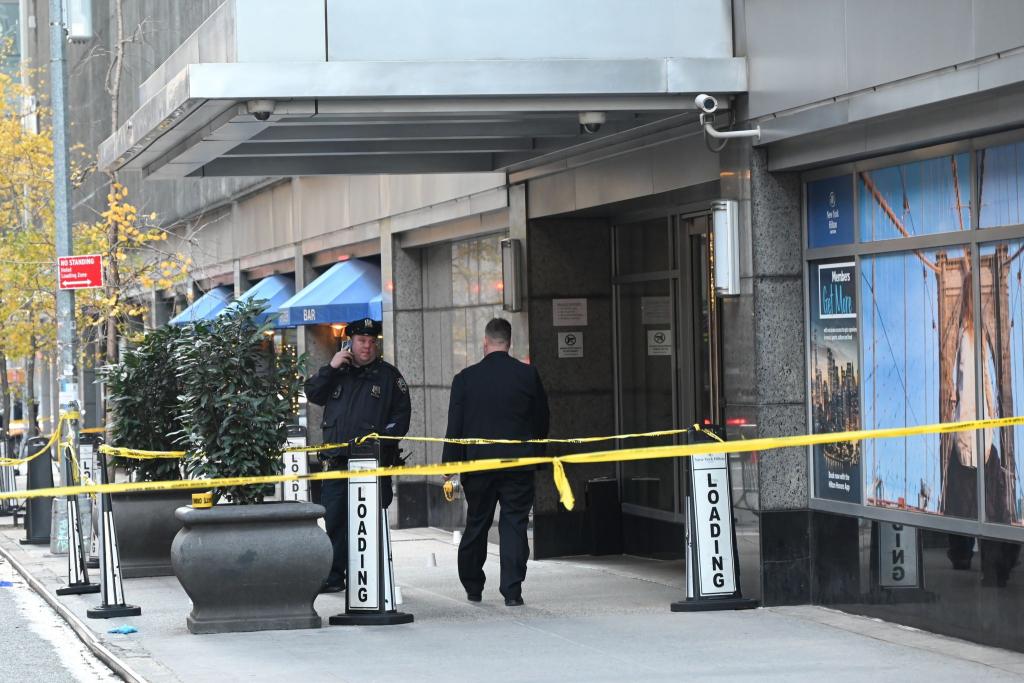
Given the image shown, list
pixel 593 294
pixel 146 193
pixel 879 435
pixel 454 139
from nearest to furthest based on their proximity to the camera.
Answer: pixel 879 435 < pixel 454 139 < pixel 593 294 < pixel 146 193

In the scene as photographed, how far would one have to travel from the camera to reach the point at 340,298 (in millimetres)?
18891

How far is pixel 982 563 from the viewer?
899 cm

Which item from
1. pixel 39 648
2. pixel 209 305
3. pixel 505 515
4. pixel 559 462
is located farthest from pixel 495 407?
pixel 209 305

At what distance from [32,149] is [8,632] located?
14844 millimetres

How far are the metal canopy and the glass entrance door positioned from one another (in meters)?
2.12

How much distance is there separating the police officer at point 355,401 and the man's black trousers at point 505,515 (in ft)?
2.62

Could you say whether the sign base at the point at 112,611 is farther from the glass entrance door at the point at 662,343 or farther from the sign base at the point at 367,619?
the glass entrance door at the point at 662,343

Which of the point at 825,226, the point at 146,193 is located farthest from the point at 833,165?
the point at 146,193

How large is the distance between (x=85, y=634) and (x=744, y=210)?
501 centimetres

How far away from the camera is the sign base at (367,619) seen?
10.4m

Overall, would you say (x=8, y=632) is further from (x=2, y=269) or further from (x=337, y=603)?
(x=2, y=269)

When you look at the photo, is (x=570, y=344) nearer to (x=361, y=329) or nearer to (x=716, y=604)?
(x=361, y=329)

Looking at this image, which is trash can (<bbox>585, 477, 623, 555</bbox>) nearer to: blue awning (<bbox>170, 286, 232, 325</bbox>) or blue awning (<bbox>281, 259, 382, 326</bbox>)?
blue awning (<bbox>281, 259, 382, 326</bbox>)

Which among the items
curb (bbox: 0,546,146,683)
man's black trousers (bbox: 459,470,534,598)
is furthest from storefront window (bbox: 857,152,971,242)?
curb (bbox: 0,546,146,683)
